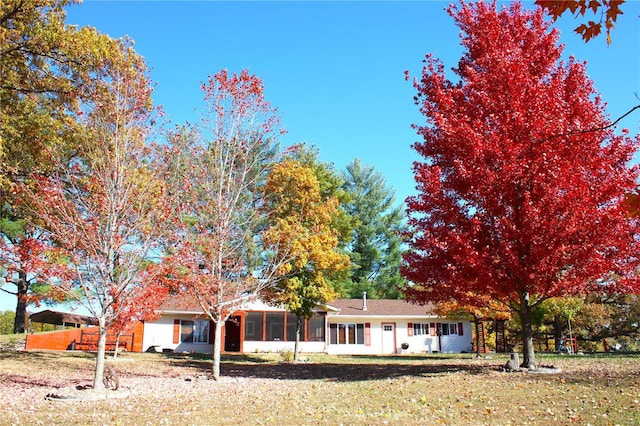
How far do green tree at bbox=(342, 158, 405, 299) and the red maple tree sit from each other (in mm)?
27957

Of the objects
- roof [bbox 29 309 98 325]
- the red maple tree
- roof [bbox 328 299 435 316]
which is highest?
the red maple tree

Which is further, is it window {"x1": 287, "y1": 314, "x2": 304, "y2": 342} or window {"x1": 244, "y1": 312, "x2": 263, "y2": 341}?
window {"x1": 287, "y1": 314, "x2": 304, "y2": 342}

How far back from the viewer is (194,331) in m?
31.8

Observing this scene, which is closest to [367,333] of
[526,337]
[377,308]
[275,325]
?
[377,308]

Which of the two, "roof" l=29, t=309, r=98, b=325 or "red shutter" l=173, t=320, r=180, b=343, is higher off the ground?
"roof" l=29, t=309, r=98, b=325

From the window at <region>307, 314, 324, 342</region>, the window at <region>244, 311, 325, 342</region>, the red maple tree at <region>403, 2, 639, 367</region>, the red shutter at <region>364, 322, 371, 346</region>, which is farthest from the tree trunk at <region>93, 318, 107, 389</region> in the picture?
the red shutter at <region>364, 322, 371, 346</region>

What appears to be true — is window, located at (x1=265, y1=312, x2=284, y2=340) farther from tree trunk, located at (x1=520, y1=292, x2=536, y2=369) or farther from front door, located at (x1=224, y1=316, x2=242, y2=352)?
tree trunk, located at (x1=520, y1=292, x2=536, y2=369)

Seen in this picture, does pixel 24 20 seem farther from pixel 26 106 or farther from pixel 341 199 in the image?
pixel 341 199

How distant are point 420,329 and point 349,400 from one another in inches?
1035

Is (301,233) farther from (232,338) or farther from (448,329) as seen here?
(448,329)

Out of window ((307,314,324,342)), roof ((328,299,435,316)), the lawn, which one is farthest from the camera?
roof ((328,299,435,316))

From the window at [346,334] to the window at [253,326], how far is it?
16.1 feet

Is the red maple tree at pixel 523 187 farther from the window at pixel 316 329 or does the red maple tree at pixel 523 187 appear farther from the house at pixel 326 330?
the window at pixel 316 329

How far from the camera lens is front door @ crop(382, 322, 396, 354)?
112ft
